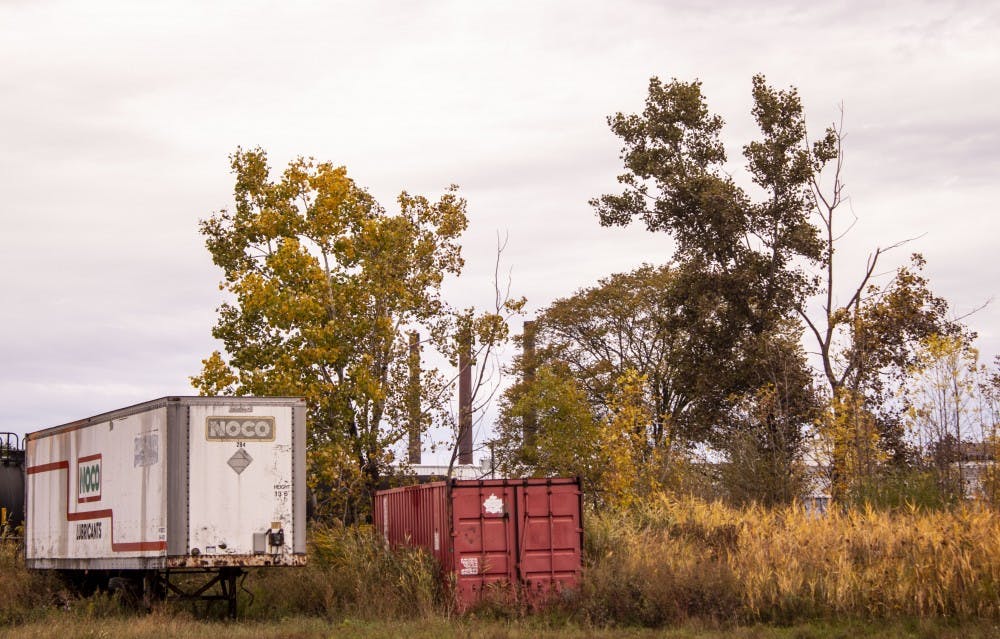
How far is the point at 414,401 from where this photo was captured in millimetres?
35062

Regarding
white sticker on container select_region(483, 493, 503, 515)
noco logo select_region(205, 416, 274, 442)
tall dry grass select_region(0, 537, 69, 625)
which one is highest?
noco logo select_region(205, 416, 274, 442)

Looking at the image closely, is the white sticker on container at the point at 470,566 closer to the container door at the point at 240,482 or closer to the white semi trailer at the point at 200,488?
the white semi trailer at the point at 200,488

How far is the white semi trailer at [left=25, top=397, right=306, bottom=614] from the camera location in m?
18.9

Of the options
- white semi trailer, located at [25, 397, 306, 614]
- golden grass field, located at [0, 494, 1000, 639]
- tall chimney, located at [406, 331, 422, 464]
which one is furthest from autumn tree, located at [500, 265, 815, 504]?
white semi trailer, located at [25, 397, 306, 614]

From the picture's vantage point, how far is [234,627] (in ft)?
60.0

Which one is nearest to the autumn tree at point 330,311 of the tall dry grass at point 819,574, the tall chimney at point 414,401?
the tall chimney at point 414,401

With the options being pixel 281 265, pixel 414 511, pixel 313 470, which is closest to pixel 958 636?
Answer: pixel 414 511

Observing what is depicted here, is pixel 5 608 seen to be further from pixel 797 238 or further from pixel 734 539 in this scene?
pixel 797 238

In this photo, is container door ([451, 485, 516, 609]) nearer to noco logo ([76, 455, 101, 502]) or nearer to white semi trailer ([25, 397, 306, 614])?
white semi trailer ([25, 397, 306, 614])

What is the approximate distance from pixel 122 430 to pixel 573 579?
8.16 metres

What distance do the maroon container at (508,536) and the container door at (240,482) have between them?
2741 millimetres

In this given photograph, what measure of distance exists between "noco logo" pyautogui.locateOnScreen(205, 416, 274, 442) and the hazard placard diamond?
0.23 meters

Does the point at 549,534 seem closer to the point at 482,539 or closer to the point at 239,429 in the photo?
the point at 482,539

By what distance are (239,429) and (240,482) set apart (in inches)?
33.9
